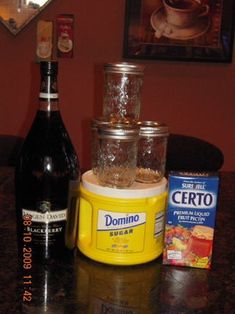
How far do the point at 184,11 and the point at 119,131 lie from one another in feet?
6.64

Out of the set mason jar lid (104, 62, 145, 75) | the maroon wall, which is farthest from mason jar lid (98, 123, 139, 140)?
the maroon wall

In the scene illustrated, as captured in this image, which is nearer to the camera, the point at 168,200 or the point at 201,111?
the point at 168,200

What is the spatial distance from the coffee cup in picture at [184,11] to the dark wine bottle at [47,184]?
1.94m

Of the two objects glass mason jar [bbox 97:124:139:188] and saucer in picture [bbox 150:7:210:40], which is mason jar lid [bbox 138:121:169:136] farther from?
saucer in picture [bbox 150:7:210:40]

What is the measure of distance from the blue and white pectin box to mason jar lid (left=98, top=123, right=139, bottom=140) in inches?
3.7

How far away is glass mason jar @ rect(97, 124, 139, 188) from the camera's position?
68 centimetres

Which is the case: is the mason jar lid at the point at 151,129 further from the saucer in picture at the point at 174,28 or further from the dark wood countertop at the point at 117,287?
the saucer in picture at the point at 174,28

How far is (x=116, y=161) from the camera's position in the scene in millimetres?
704

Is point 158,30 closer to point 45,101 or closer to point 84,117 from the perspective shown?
point 84,117

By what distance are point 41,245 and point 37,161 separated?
14 centimetres

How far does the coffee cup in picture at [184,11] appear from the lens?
8.09 ft

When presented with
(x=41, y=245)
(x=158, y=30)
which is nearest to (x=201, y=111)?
(x=158, y=30)

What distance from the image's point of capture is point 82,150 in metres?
2.63

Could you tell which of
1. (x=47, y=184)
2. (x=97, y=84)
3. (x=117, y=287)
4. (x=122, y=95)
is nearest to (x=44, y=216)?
(x=47, y=184)
